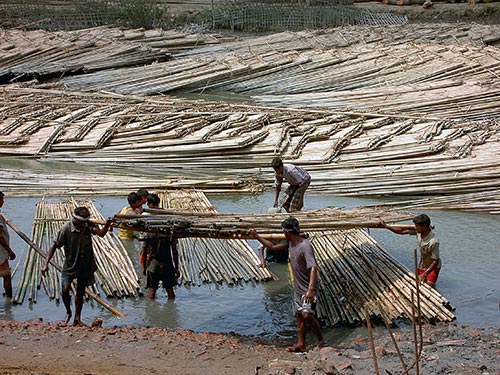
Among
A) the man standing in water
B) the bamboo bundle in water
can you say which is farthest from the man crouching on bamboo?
the bamboo bundle in water

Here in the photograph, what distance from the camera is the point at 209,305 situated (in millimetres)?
7809

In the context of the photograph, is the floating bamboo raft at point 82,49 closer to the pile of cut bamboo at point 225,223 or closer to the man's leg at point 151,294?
the man's leg at point 151,294

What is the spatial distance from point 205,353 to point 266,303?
1776 millimetres

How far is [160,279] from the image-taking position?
7.70 m

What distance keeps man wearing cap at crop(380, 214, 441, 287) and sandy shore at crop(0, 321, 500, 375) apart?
0.89 m

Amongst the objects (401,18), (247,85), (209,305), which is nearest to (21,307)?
(209,305)

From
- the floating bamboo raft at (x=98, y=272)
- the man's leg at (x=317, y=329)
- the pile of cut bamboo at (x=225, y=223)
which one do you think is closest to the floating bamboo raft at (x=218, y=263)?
the floating bamboo raft at (x=98, y=272)

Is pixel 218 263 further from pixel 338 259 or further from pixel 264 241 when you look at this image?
pixel 264 241

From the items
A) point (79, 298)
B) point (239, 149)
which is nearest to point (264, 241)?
point (79, 298)

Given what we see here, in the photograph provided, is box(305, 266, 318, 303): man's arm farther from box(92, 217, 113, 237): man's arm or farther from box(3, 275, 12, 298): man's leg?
box(3, 275, 12, 298): man's leg

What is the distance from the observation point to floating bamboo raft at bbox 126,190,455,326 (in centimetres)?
684

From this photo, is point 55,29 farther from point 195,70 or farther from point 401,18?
point 401,18

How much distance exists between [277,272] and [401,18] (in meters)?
19.8

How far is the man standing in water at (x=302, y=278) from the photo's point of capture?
20.9ft
